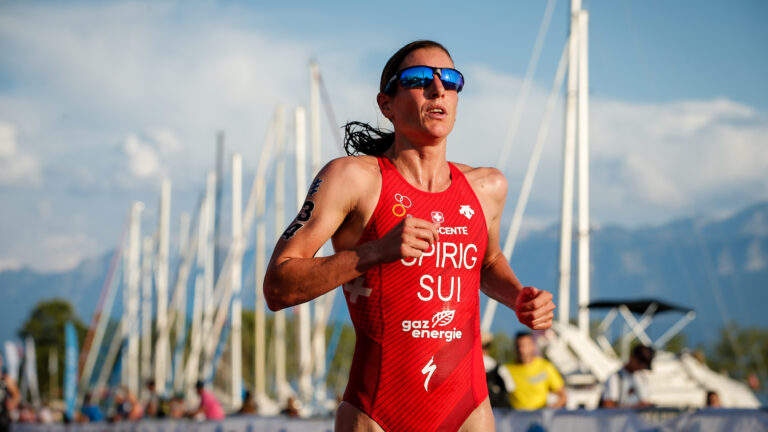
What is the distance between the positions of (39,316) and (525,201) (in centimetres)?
10565

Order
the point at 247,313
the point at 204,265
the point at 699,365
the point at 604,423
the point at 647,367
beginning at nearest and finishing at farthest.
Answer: the point at 604,423, the point at 647,367, the point at 699,365, the point at 204,265, the point at 247,313

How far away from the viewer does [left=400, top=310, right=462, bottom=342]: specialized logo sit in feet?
12.4

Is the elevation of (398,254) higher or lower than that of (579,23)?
lower

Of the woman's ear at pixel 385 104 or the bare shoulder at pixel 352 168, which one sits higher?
the woman's ear at pixel 385 104

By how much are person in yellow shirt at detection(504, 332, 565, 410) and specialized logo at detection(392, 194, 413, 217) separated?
21.3 feet

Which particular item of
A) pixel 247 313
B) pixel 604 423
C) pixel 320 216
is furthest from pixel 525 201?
pixel 247 313

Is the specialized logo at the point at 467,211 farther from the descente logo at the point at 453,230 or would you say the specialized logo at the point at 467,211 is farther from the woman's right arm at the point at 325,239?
the woman's right arm at the point at 325,239

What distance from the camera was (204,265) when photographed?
4956 centimetres

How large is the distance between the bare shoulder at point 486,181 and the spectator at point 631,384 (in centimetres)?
598

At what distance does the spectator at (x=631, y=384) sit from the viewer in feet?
31.8

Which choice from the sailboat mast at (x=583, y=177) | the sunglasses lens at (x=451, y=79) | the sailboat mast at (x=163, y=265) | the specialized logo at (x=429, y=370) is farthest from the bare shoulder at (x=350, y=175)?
the sailboat mast at (x=163, y=265)

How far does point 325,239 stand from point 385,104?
0.80 metres

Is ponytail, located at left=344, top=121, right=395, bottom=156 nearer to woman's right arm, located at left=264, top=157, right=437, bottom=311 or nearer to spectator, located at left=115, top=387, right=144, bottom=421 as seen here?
woman's right arm, located at left=264, top=157, right=437, bottom=311

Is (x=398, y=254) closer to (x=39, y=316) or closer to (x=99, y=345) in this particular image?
(x=99, y=345)
